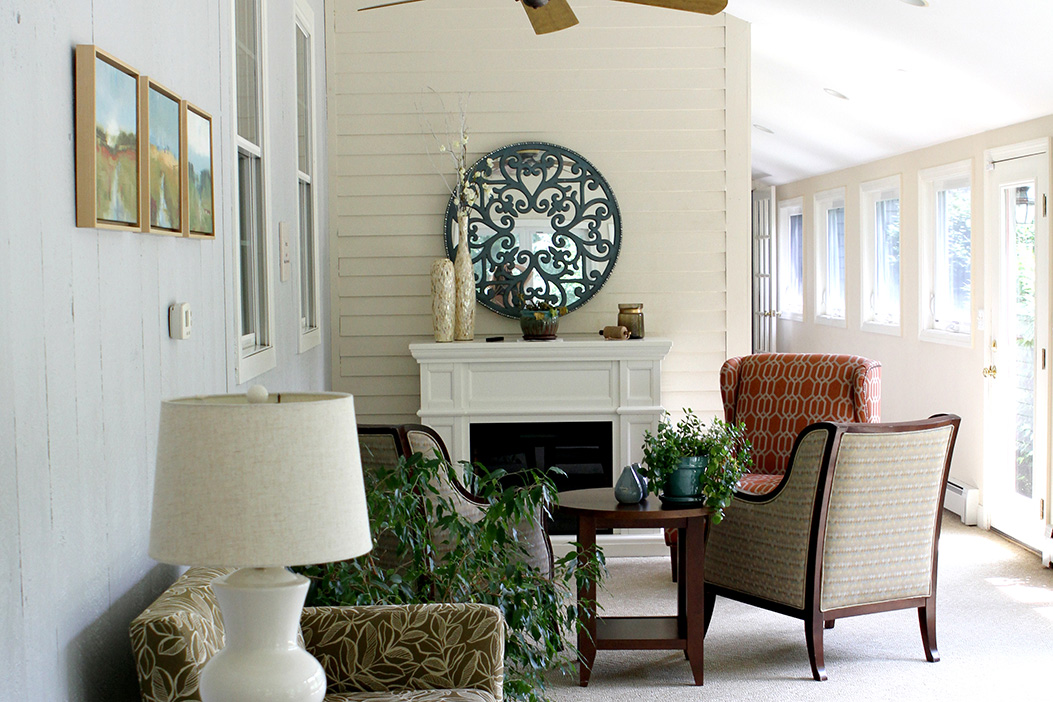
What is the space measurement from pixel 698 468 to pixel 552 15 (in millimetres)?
1583

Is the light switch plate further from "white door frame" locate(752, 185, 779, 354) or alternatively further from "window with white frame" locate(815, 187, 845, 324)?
"white door frame" locate(752, 185, 779, 354)

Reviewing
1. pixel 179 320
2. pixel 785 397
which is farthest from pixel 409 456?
pixel 785 397

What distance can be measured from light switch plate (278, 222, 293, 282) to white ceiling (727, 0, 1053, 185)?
2.57 m

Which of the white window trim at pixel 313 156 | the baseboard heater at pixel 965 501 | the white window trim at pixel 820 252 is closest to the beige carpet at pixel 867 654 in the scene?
the baseboard heater at pixel 965 501

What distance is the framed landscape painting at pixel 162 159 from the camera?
2.24m

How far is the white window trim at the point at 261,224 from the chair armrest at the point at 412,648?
40.8 inches

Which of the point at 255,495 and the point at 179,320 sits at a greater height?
the point at 179,320

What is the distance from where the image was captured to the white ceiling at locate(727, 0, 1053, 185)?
4250 mm

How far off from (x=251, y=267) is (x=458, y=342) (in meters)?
1.68

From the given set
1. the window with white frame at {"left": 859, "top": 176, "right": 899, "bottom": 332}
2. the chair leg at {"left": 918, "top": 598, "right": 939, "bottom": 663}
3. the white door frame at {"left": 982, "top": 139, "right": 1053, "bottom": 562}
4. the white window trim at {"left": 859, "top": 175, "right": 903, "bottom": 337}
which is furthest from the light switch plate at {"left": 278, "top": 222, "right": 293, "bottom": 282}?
the white window trim at {"left": 859, "top": 175, "right": 903, "bottom": 337}

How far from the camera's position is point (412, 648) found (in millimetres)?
2408

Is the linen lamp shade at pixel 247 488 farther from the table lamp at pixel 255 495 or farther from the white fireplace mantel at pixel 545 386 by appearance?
the white fireplace mantel at pixel 545 386

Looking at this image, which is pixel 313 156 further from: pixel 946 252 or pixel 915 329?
pixel 915 329


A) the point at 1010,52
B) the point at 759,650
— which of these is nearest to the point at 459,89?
the point at 1010,52
